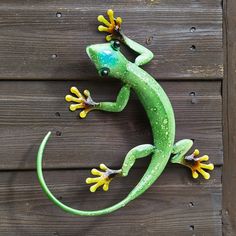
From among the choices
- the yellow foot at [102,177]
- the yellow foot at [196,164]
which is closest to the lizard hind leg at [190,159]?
the yellow foot at [196,164]

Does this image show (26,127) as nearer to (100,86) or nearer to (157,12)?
(100,86)

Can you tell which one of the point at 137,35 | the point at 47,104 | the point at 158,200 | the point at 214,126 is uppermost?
the point at 137,35

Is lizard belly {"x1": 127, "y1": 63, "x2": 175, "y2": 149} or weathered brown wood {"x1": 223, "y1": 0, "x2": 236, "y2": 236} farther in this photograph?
weathered brown wood {"x1": 223, "y1": 0, "x2": 236, "y2": 236}

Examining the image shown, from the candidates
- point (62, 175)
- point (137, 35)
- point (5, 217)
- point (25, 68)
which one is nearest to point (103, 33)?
point (137, 35)

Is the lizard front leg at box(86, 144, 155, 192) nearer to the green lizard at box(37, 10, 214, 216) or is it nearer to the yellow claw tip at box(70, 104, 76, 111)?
the green lizard at box(37, 10, 214, 216)

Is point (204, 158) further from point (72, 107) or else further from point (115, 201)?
point (72, 107)

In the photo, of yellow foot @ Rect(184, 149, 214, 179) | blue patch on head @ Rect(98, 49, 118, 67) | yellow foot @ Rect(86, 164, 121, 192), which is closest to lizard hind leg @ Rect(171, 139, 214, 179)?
yellow foot @ Rect(184, 149, 214, 179)
